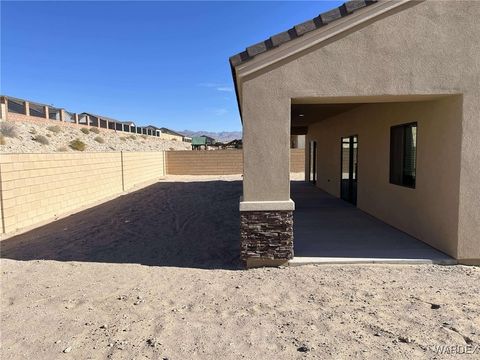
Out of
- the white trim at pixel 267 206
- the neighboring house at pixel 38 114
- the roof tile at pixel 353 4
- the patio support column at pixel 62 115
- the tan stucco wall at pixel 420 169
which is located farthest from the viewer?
the patio support column at pixel 62 115

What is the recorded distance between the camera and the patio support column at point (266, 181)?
5441 mm

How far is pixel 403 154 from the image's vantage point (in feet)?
25.5

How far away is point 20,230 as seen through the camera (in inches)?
348

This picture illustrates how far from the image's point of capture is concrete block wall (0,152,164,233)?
28.3 feet

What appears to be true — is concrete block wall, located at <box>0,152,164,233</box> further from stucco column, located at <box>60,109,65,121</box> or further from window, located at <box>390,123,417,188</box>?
stucco column, located at <box>60,109,65,121</box>

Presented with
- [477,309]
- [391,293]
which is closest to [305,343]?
[391,293]

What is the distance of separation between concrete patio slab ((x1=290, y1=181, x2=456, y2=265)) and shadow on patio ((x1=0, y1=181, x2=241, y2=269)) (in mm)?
1418

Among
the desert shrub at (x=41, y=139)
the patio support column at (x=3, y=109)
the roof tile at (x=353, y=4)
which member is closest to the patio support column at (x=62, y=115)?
the patio support column at (x=3, y=109)

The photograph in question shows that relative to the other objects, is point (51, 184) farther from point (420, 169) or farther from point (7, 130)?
point (7, 130)

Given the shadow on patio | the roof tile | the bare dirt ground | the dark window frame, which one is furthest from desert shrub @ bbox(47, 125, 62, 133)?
the roof tile

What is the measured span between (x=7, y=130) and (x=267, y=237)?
30.2 metres

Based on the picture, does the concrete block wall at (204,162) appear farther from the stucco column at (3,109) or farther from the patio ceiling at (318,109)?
the stucco column at (3,109)

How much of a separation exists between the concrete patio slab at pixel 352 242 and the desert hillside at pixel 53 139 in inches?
891

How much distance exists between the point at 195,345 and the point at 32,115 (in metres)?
42.3
